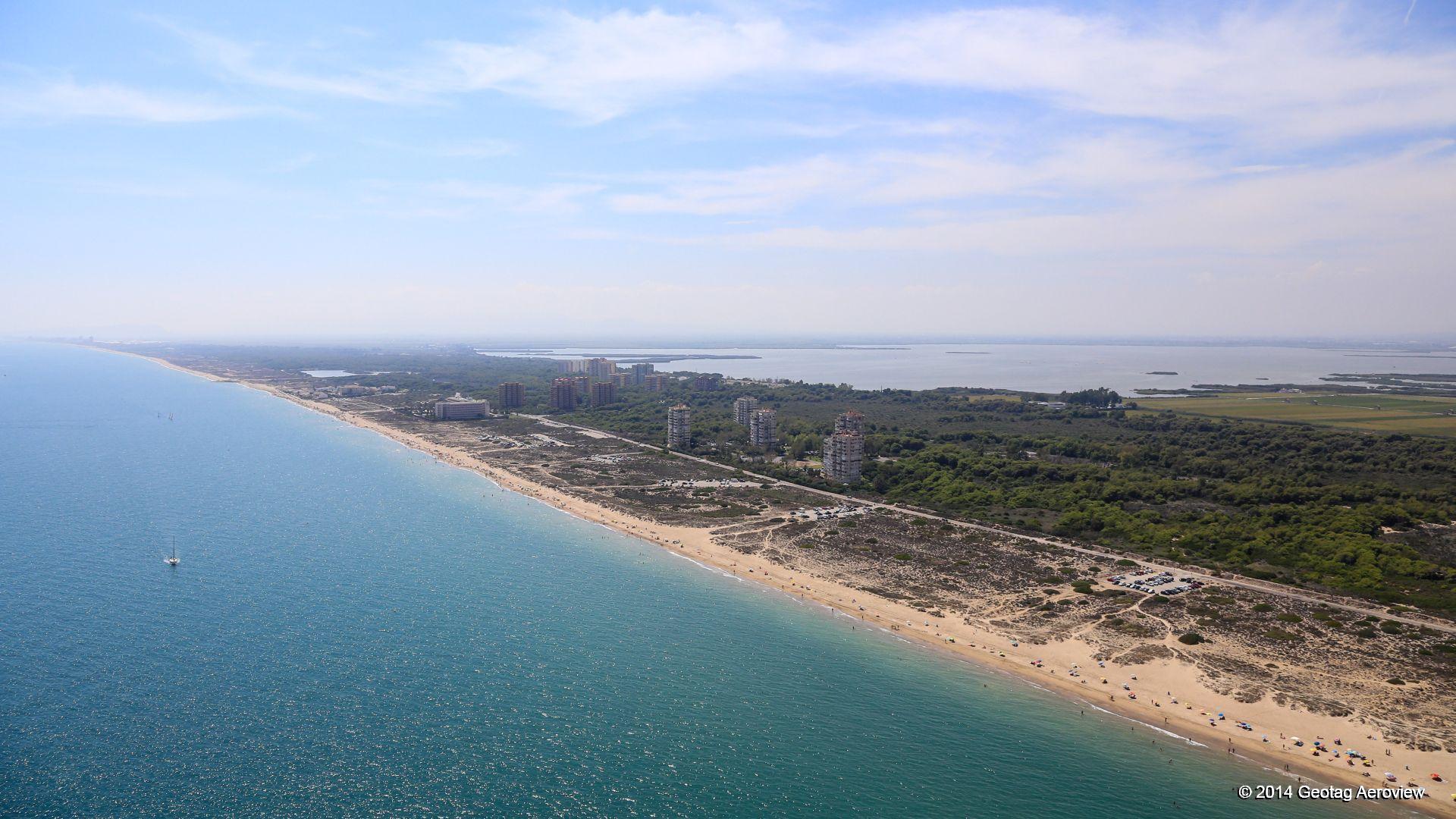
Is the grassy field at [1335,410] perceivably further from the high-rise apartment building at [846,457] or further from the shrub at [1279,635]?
the shrub at [1279,635]

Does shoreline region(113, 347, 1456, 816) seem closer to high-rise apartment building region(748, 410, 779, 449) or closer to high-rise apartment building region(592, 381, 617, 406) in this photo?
high-rise apartment building region(748, 410, 779, 449)

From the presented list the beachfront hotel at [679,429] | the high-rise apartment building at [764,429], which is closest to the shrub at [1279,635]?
the high-rise apartment building at [764,429]

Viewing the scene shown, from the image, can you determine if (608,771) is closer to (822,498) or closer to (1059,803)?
(1059,803)

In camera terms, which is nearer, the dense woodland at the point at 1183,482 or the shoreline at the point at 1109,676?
the shoreline at the point at 1109,676

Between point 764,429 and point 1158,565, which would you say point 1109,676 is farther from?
point 764,429

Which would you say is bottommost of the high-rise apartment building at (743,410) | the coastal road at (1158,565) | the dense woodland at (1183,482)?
the coastal road at (1158,565)

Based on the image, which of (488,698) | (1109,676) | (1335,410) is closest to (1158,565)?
(1109,676)
